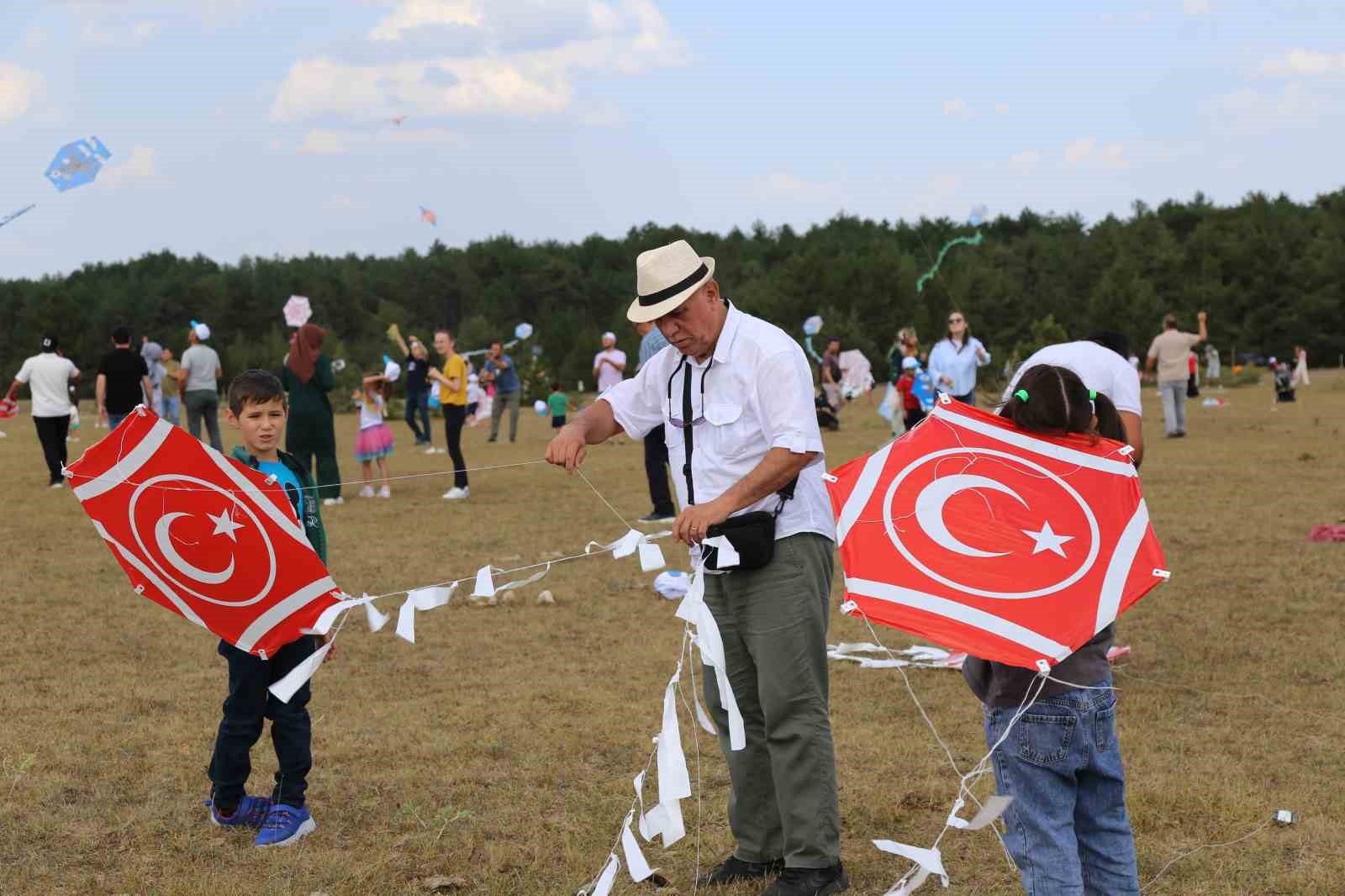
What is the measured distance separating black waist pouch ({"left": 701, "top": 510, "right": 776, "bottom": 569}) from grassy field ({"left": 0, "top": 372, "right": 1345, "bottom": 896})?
3.96ft

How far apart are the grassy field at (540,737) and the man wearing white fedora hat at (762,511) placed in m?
0.44

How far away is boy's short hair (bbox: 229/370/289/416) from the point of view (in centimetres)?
498

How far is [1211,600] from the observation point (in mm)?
8617

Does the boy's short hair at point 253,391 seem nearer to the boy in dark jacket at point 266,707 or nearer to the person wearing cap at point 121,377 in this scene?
the boy in dark jacket at point 266,707

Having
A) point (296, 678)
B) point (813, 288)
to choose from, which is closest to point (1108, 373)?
point (296, 678)

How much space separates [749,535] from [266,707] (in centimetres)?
203

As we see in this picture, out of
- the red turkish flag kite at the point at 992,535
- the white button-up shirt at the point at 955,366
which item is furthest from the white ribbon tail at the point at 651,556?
the white button-up shirt at the point at 955,366

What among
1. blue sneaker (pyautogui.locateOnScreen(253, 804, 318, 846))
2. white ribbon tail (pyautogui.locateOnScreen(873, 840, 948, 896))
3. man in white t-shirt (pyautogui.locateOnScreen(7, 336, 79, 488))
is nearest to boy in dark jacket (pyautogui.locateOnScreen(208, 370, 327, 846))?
blue sneaker (pyautogui.locateOnScreen(253, 804, 318, 846))

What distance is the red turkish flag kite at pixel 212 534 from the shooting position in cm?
472

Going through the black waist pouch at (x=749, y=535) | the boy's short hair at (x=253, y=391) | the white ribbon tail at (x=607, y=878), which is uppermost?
the boy's short hair at (x=253, y=391)

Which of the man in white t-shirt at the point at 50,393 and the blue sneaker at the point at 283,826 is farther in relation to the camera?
the man in white t-shirt at the point at 50,393

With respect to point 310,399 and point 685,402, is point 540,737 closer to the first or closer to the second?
point 685,402

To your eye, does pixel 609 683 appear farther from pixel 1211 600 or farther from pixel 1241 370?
pixel 1241 370

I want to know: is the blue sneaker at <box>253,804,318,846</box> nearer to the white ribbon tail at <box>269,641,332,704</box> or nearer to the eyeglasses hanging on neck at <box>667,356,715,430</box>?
the white ribbon tail at <box>269,641,332,704</box>
